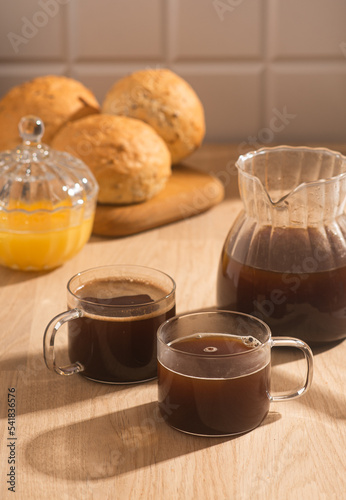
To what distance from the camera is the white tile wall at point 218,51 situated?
1.45 m

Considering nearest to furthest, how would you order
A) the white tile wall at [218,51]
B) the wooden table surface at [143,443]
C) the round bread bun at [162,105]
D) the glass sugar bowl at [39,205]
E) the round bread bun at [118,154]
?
the wooden table surface at [143,443]
the glass sugar bowl at [39,205]
the round bread bun at [118,154]
the round bread bun at [162,105]
the white tile wall at [218,51]

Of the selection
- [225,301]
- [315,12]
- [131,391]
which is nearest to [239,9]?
[315,12]

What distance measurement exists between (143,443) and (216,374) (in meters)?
0.09

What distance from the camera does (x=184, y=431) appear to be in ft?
2.00

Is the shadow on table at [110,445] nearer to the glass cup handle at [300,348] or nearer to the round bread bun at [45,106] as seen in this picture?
the glass cup handle at [300,348]

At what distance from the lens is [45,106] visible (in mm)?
1205

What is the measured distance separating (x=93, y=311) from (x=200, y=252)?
0.39 m

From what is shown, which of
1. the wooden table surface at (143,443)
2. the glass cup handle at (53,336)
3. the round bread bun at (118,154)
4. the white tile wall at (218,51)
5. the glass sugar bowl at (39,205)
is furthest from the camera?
the white tile wall at (218,51)

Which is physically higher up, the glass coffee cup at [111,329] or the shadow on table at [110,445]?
the glass coffee cup at [111,329]

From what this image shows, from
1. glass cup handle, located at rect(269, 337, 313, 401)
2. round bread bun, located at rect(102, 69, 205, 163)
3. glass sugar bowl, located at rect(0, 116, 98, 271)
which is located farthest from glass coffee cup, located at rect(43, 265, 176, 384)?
round bread bun, located at rect(102, 69, 205, 163)

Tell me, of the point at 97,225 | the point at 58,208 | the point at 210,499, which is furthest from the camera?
the point at 97,225

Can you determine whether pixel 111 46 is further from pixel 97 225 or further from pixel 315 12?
pixel 97 225

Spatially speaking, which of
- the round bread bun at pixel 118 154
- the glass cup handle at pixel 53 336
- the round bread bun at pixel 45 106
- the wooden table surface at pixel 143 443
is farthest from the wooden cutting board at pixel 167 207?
the glass cup handle at pixel 53 336

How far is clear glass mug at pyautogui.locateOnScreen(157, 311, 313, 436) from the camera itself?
0.58 m
